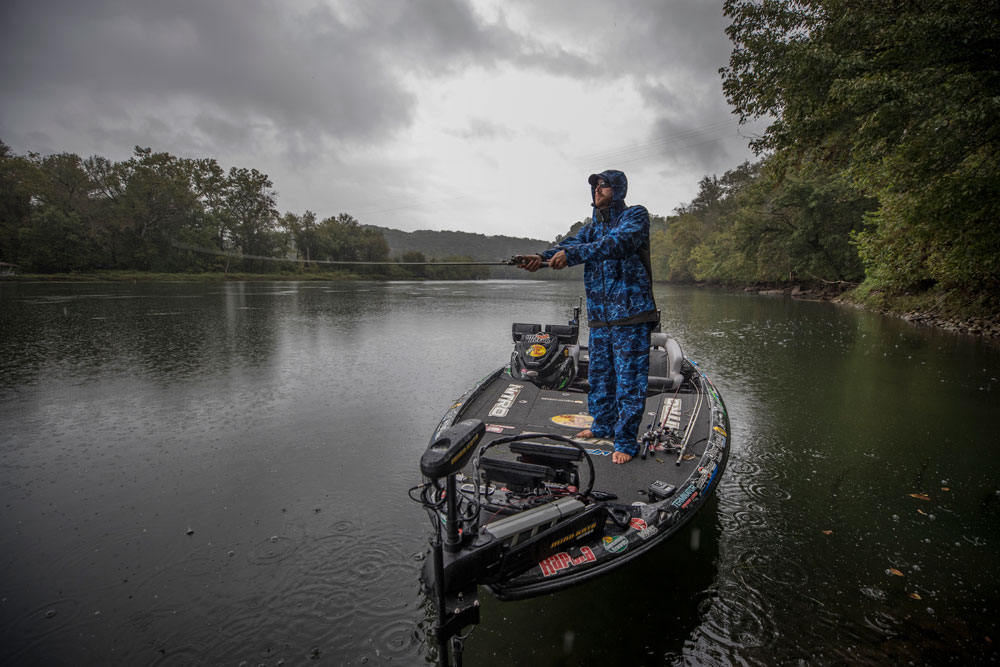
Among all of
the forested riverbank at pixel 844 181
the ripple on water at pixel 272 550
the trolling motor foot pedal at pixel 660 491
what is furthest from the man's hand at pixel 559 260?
the forested riverbank at pixel 844 181

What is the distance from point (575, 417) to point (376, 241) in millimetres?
103161

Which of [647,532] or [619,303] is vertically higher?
[619,303]

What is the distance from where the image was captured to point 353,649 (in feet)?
9.44

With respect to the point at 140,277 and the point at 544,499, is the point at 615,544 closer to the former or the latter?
the point at 544,499

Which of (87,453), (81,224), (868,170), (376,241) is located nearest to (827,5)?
(868,170)

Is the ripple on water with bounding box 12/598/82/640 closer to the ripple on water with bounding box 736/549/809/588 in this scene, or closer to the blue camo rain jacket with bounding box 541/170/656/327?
the blue camo rain jacket with bounding box 541/170/656/327

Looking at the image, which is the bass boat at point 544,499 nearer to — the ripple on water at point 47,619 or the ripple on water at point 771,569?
the ripple on water at point 771,569

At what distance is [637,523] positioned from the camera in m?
3.08

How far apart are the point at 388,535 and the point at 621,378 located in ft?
8.30

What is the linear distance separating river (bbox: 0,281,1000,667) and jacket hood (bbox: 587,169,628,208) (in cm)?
299

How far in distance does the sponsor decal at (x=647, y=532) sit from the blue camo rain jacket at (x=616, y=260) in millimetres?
1700

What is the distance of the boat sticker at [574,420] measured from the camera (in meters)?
5.14

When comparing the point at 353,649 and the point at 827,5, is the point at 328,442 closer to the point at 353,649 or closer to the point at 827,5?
the point at 353,649

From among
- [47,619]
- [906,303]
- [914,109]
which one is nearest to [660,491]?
[47,619]
